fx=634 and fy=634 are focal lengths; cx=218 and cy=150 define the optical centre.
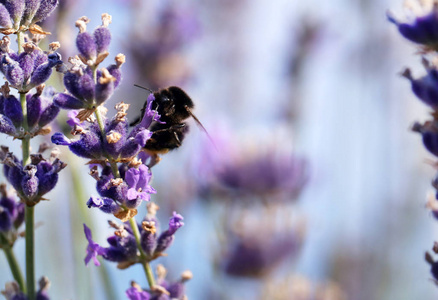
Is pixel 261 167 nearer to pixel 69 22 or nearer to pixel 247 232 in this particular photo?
pixel 247 232

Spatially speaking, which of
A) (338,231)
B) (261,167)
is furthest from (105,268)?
(338,231)

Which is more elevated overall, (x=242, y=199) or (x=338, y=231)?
(x=242, y=199)

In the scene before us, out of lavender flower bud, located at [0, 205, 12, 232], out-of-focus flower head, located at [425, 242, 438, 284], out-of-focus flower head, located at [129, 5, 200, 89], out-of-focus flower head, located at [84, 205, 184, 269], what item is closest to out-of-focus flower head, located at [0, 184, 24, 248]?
lavender flower bud, located at [0, 205, 12, 232]

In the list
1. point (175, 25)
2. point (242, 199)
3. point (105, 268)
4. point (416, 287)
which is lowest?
point (416, 287)

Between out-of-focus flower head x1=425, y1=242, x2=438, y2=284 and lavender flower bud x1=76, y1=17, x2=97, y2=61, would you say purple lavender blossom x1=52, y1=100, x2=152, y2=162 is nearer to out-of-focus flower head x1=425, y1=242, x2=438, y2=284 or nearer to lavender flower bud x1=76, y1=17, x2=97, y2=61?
lavender flower bud x1=76, y1=17, x2=97, y2=61

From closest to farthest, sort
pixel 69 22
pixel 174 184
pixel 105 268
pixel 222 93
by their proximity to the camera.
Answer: pixel 105 268 → pixel 69 22 → pixel 174 184 → pixel 222 93

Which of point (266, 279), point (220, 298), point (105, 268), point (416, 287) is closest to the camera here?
point (105, 268)
